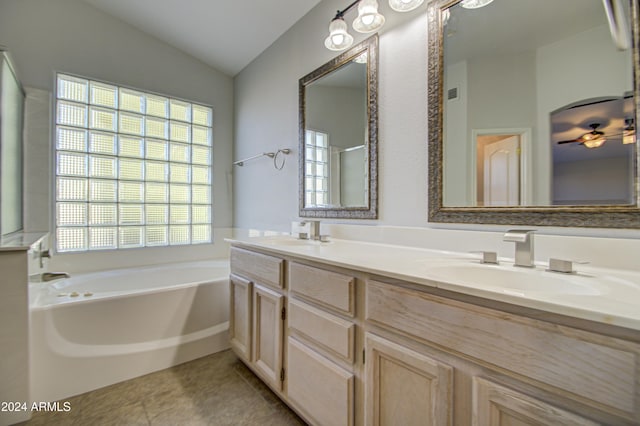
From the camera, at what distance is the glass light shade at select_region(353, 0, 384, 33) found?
139 centimetres

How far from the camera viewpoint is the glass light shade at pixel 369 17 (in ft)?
4.57

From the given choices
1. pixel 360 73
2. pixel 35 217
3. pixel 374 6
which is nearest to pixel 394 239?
pixel 360 73

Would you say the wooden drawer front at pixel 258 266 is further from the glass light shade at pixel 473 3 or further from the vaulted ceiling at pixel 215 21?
the vaulted ceiling at pixel 215 21

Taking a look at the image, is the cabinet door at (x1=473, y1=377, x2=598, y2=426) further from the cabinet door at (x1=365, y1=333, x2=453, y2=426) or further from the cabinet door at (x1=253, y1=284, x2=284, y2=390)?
the cabinet door at (x1=253, y1=284, x2=284, y2=390)

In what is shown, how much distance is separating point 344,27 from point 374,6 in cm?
21

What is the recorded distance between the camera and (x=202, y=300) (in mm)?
2027

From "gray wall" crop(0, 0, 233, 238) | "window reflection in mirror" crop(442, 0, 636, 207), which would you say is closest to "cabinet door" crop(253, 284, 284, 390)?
"window reflection in mirror" crop(442, 0, 636, 207)

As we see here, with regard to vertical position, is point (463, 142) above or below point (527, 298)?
above

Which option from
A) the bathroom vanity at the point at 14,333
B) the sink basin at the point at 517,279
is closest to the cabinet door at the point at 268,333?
the sink basin at the point at 517,279

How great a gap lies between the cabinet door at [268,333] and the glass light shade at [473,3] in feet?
5.06

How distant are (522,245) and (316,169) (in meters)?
1.31

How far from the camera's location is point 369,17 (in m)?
1.42

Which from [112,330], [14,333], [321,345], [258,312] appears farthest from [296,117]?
[14,333]

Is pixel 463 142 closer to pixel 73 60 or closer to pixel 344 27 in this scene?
pixel 344 27
